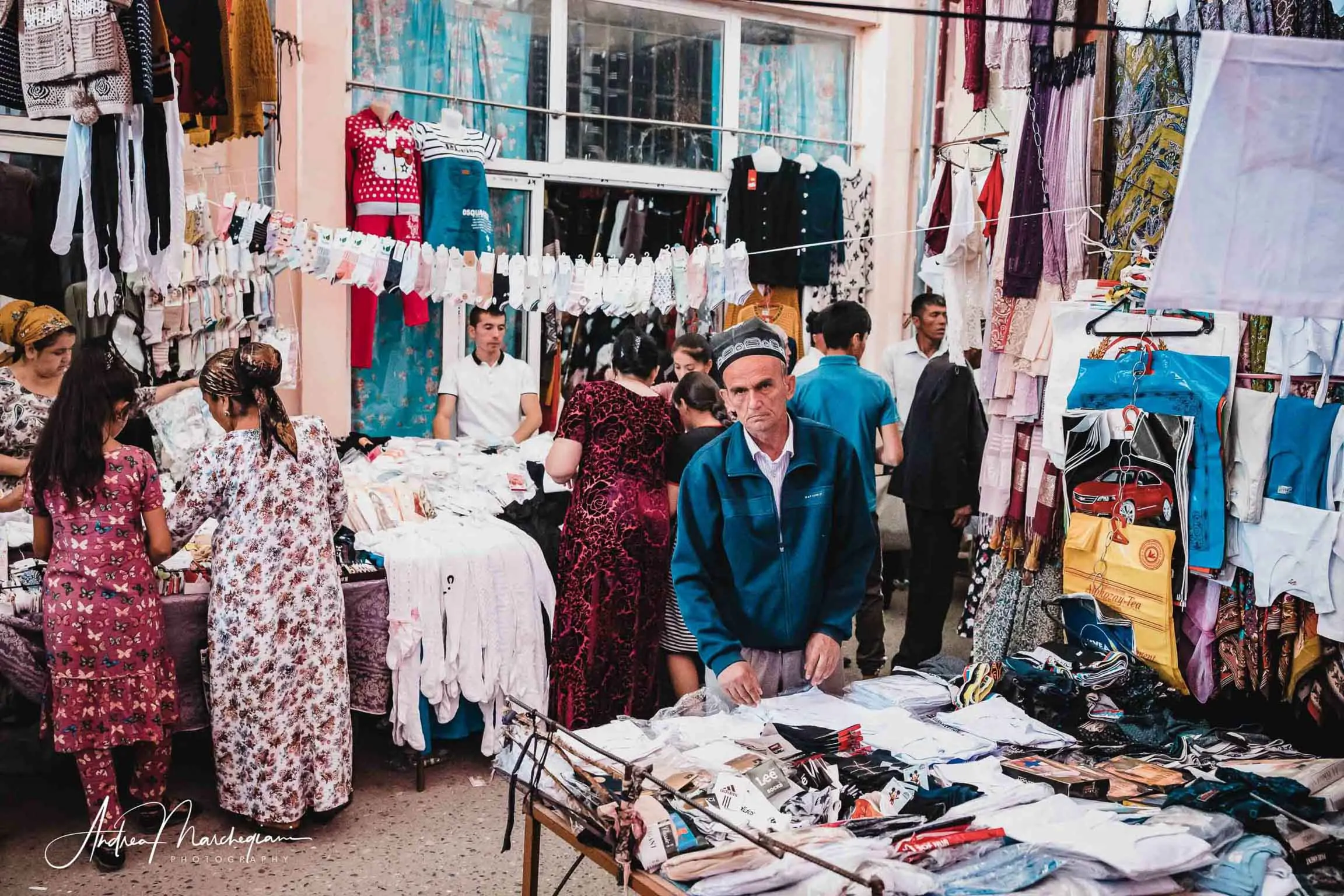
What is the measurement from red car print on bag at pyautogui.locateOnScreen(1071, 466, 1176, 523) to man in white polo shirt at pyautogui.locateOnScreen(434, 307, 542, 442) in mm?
2971

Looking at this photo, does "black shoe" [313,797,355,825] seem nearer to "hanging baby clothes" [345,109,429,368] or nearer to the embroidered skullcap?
the embroidered skullcap

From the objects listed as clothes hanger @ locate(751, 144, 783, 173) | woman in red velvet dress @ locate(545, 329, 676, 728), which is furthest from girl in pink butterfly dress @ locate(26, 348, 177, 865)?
clothes hanger @ locate(751, 144, 783, 173)

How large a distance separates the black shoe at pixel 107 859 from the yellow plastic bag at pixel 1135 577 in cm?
328

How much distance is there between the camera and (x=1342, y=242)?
7.89 ft

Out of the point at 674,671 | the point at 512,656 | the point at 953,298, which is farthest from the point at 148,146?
the point at 953,298

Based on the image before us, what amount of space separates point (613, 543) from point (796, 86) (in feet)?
18.1

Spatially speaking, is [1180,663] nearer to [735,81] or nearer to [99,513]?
[99,513]

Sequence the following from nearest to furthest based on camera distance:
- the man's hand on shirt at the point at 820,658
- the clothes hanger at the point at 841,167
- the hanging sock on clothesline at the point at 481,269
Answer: the man's hand on shirt at the point at 820,658
the hanging sock on clothesline at the point at 481,269
the clothes hanger at the point at 841,167

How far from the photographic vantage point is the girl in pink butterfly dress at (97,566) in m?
3.60

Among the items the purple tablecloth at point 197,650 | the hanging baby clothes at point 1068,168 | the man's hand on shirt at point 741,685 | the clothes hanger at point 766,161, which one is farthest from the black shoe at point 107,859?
the clothes hanger at point 766,161

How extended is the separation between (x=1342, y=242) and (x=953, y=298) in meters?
3.15

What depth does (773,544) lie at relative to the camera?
2924mm

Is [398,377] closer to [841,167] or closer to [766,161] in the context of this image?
[766,161]
